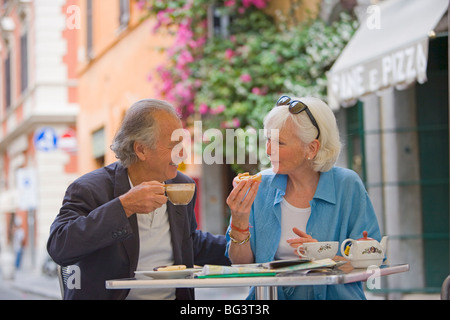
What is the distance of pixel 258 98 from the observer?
353 inches

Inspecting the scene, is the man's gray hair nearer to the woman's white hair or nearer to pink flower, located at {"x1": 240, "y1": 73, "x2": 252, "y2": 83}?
the woman's white hair

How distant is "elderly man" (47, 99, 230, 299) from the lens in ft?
9.41

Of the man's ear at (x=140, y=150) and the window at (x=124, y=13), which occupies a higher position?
the window at (x=124, y=13)

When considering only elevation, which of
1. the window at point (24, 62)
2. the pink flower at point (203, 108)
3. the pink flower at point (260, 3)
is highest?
the window at point (24, 62)

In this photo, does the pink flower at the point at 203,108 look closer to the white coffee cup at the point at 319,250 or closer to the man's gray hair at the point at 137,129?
the man's gray hair at the point at 137,129

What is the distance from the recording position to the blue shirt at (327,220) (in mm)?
3066

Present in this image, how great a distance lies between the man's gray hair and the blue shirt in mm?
511

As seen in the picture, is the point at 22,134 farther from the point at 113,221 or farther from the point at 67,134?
the point at 113,221

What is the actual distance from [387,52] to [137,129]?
4042 millimetres

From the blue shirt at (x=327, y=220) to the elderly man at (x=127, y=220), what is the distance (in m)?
0.33

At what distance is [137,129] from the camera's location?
124 inches

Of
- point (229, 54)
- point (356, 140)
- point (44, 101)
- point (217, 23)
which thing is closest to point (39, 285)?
point (217, 23)

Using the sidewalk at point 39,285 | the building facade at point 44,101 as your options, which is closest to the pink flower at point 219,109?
the sidewalk at point 39,285

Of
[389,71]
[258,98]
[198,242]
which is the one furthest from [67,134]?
[198,242]
